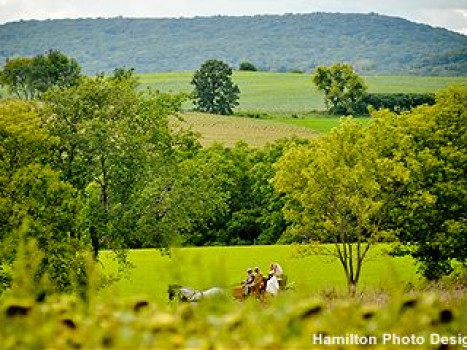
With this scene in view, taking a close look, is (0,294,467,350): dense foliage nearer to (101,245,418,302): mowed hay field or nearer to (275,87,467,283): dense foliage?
(275,87,467,283): dense foliage

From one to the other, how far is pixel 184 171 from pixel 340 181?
7.22 meters

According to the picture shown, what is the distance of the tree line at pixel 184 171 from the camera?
36844 mm

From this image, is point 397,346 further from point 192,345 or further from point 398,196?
point 398,196

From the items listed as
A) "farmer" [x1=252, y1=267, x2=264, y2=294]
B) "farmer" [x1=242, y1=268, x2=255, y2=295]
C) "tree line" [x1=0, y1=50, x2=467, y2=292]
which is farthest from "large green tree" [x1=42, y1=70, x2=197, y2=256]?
"farmer" [x1=252, y1=267, x2=264, y2=294]

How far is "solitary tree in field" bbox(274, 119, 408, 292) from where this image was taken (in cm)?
3797

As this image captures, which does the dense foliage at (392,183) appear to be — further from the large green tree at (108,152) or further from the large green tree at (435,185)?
the large green tree at (108,152)

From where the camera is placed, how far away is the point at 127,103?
38.8 metres

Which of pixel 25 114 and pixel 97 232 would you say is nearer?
pixel 25 114

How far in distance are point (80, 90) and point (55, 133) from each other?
2.29m

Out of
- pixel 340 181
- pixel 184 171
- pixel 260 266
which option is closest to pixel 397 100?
pixel 260 266

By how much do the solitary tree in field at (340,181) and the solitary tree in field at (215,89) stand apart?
111622 mm

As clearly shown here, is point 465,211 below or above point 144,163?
below

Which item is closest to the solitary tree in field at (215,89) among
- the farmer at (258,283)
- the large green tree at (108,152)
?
the large green tree at (108,152)

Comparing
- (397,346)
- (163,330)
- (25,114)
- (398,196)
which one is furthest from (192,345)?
(398,196)
